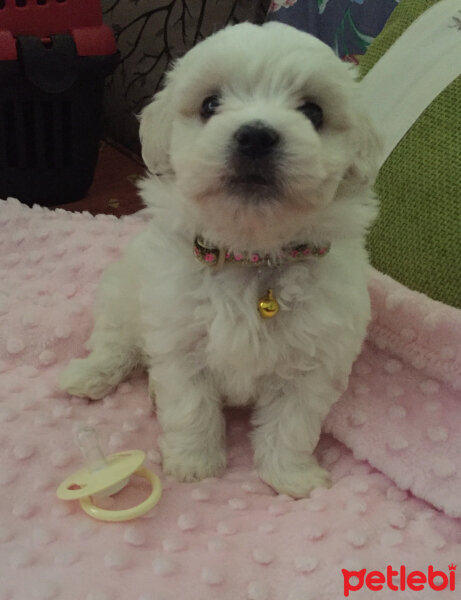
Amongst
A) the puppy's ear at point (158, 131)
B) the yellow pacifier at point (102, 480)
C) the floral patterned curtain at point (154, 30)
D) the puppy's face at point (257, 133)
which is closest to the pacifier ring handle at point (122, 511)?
the yellow pacifier at point (102, 480)

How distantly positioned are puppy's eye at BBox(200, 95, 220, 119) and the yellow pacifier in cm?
60

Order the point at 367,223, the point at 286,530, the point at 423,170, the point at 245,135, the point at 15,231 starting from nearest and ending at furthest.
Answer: the point at 245,135 → the point at 286,530 → the point at 367,223 → the point at 423,170 → the point at 15,231

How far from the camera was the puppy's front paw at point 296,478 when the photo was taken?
51.2 inches

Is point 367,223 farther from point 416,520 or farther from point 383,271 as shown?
point 416,520

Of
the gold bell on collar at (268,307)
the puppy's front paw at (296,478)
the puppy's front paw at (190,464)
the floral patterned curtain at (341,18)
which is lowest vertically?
the puppy's front paw at (190,464)

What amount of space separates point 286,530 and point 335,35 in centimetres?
168

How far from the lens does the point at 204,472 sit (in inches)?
52.1

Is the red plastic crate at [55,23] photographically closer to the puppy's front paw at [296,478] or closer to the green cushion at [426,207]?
the green cushion at [426,207]

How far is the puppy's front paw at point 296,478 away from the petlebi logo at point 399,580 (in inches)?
9.9

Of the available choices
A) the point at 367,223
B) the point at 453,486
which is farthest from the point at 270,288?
the point at 453,486

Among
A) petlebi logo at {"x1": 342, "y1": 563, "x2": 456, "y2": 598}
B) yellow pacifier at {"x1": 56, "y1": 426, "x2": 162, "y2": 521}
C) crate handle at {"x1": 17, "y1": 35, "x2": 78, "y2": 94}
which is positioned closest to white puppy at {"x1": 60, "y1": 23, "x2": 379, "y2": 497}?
yellow pacifier at {"x1": 56, "y1": 426, "x2": 162, "y2": 521}

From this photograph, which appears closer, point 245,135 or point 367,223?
point 245,135

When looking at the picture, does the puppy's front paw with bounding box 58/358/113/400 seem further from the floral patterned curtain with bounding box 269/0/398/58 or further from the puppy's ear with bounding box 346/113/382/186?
the floral patterned curtain with bounding box 269/0/398/58

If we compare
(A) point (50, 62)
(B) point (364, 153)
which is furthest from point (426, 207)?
(A) point (50, 62)
